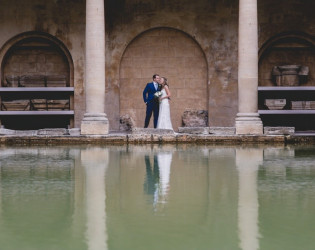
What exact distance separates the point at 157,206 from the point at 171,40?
17.6 m

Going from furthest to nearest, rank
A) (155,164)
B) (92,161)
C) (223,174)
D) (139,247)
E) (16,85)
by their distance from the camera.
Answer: (16,85) → (92,161) → (155,164) → (223,174) → (139,247)

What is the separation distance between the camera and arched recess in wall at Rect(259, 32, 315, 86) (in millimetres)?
22656

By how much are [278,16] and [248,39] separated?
473 cm

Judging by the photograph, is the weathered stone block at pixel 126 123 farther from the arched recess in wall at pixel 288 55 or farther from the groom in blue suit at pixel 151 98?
the arched recess in wall at pixel 288 55

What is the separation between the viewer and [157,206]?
18.5 feet

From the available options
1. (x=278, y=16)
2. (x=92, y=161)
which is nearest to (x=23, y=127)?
(x=278, y=16)

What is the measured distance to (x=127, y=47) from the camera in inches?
894

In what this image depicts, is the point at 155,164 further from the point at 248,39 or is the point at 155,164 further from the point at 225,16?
the point at 225,16

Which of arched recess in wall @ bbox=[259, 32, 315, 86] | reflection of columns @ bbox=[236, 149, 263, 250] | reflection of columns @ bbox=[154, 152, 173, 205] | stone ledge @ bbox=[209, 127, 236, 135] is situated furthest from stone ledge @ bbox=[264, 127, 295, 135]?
reflection of columns @ bbox=[236, 149, 263, 250]

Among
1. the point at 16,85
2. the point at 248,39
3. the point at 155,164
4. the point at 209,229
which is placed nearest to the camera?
the point at 209,229

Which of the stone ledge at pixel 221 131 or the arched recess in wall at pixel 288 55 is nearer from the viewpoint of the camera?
the stone ledge at pixel 221 131

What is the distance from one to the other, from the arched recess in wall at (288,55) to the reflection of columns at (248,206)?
43.4 ft

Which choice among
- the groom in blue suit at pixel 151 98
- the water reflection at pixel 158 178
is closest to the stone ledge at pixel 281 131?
the groom in blue suit at pixel 151 98

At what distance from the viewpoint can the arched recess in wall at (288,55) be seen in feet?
74.3
